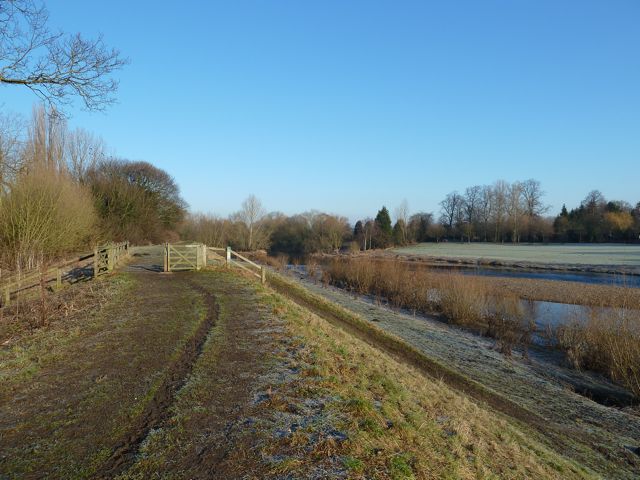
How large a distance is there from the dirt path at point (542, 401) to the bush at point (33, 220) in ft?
52.3

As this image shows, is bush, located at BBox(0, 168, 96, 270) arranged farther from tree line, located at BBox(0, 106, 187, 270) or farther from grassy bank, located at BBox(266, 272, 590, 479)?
grassy bank, located at BBox(266, 272, 590, 479)

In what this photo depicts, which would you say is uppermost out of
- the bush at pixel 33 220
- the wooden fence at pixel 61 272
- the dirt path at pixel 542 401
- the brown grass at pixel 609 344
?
the bush at pixel 33 220

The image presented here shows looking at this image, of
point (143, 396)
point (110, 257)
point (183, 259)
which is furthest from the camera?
point (183, 259)

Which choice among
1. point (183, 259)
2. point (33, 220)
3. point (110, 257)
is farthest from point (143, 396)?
point (33, 220)

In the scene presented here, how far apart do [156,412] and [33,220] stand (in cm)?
1758

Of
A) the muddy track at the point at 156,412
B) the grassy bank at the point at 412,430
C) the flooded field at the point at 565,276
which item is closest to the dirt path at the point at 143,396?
the muddy track at the point at 156,412

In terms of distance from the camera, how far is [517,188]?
101812 millimetres

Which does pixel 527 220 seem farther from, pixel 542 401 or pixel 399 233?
pixel 542 401

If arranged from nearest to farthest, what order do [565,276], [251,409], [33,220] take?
[251,409], [33,220], [565,276]

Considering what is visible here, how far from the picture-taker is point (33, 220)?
1922 centimetres

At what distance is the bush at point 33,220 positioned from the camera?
18875 millimetres

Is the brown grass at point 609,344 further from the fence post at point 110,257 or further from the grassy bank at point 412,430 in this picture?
the fence post at point 110,257

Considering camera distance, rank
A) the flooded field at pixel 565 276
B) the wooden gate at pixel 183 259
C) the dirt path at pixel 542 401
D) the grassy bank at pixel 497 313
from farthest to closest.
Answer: the flooded field at pixel 565 276 → the wooden gate at pixel 183 259 → the grassy bank at pixel 497 313 → the dirt path at pixel 542 401

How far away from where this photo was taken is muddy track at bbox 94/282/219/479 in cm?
438
